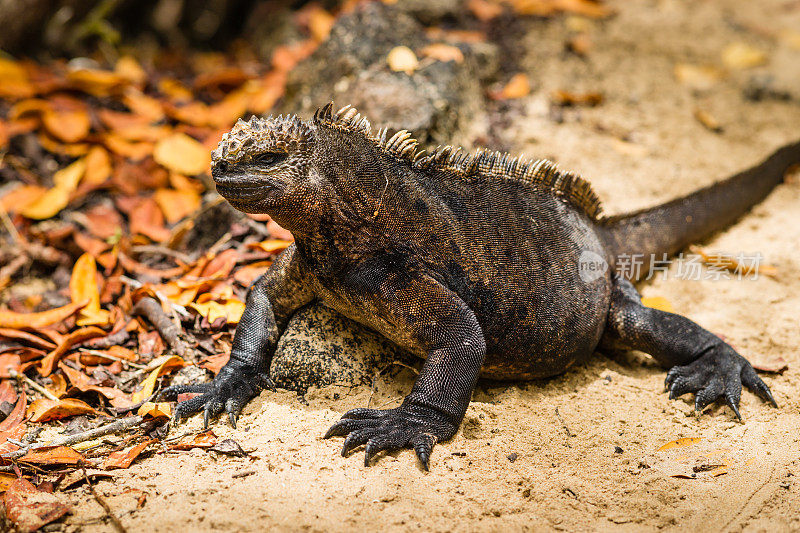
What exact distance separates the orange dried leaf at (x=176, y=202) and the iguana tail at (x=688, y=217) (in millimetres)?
3614

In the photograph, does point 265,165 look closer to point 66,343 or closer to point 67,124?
point 66,343

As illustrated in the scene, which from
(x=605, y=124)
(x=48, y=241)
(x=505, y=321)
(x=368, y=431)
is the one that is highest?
(x=605, y=124)

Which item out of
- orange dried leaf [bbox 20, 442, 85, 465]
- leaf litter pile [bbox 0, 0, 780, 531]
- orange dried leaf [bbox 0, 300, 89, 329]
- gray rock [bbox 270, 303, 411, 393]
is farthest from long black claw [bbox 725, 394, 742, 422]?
orange dried leaf [bbox 0, 300, 89, 329]

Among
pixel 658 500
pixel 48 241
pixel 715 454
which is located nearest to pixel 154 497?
pixel 658 500

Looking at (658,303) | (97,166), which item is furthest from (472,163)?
(97,166)

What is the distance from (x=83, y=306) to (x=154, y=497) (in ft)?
7.08

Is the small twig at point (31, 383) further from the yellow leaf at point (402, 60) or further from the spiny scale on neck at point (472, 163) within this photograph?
the yellow leaf at point (402, 60)

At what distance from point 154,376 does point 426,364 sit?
1763mm

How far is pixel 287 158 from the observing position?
11.9 feet

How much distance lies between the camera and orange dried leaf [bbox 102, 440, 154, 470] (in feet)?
11.4

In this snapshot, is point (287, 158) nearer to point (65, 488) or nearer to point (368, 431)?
point (368, 431)

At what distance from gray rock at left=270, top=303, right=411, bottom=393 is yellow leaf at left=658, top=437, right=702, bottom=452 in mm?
1635

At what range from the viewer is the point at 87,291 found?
5.15 meters

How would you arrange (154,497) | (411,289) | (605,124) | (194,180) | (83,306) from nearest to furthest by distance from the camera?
(154,497) → (411,289) → (83,306) → (194,180) → (605,124)
